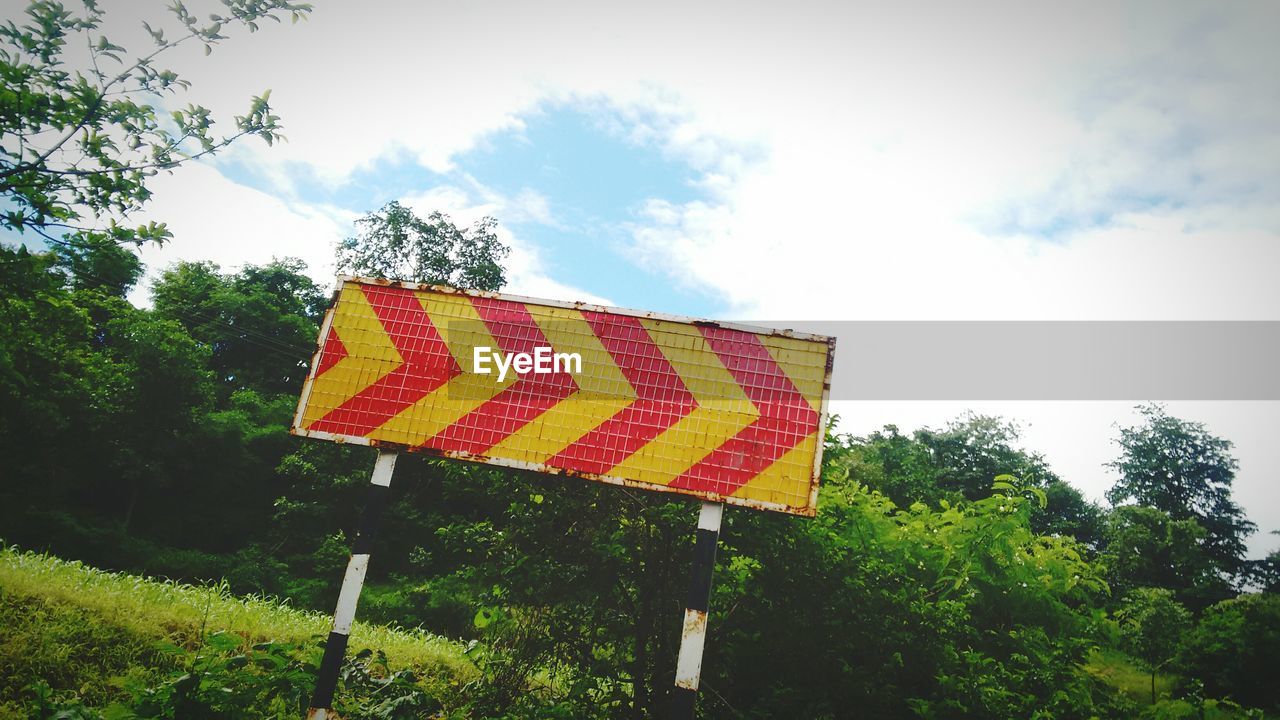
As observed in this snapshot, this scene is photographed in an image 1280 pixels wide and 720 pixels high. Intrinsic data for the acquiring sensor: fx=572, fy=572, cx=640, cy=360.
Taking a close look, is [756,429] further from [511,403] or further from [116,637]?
[116,637]

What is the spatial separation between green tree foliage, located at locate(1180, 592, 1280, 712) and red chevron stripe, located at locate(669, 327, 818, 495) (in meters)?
16.6

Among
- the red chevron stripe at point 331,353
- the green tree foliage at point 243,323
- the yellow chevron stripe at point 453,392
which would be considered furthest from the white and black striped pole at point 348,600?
the green tree foliage at point 243,323

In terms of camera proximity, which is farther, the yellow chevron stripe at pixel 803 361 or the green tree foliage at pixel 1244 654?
the green tree foliage at pixel 1244 654

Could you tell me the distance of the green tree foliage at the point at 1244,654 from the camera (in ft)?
46.2

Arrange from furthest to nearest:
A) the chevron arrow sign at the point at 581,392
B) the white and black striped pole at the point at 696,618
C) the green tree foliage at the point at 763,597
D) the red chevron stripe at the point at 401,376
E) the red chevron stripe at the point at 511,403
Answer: the green tree foliage at the point at 763,597 < the red chevron stripe at the point at 401,376 < the red chevron stripe at the point at 511,403 < the chevron arrow sign at the point at 581,392 < the white and black striped pole at the point at 696,618

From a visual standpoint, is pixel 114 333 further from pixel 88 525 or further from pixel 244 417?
pixel 88 525

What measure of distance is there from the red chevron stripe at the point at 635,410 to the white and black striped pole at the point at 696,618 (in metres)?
0.81

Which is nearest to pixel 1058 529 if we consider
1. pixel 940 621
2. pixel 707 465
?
pixel 940 621

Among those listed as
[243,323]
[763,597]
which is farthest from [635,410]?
[243,323]

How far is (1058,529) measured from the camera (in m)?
40.5

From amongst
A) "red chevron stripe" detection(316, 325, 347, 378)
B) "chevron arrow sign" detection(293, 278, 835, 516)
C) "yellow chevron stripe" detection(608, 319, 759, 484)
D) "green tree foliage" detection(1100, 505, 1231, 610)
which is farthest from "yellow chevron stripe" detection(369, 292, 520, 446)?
"green tree foliage" detection(1100, 505, 1231, 610)

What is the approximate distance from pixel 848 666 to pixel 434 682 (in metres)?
5.66

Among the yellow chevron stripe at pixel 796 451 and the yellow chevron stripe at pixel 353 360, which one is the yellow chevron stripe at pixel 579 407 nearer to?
the yellow chevron stripe at pixel 796 451

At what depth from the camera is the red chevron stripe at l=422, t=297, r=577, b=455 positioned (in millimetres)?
5027
